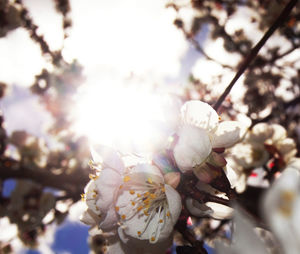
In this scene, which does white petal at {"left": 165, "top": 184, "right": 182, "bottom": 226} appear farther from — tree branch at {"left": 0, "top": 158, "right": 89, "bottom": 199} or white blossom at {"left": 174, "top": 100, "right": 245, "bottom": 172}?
A: tree branch at {"left": 0, "top": 158, "right": 89, "bottom": 199}

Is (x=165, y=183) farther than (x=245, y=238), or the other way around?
(x=165, y=183)

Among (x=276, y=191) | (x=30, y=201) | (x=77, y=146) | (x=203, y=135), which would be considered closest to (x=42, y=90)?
(x=77, y=146)

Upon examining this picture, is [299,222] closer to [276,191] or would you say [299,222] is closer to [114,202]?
[276,191]

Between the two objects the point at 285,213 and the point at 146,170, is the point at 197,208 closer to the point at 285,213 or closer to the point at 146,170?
the point at 146,170

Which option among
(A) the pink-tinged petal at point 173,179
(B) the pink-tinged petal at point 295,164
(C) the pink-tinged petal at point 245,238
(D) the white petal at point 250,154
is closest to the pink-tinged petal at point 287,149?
(D) the white petal at point 250,154

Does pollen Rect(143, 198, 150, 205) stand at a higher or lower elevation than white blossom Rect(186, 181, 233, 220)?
lower

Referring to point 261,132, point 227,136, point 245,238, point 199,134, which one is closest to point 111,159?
point 199,134

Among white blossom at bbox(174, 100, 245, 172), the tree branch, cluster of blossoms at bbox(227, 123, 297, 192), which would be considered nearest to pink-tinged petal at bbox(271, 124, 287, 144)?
cluster of blossoms at bbox(227, 123, 297, 192)
